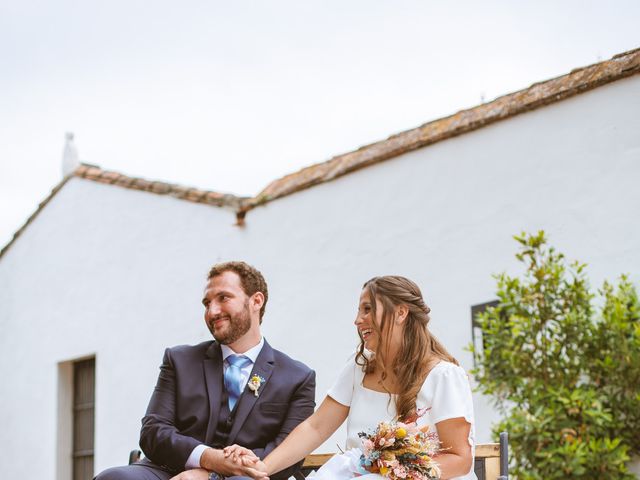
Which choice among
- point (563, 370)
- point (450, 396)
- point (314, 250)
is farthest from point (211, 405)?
point (314, 250)

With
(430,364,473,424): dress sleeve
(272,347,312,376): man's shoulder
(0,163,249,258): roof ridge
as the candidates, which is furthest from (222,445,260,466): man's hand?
(0,163,249,258): roof ridge

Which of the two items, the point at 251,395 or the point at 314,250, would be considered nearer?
the point at 251,395

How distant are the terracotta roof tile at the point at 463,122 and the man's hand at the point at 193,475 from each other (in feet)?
12.2

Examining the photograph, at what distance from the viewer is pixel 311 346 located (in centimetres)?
809

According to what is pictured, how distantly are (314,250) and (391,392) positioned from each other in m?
4.42

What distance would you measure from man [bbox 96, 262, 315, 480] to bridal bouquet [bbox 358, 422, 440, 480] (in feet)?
2.64

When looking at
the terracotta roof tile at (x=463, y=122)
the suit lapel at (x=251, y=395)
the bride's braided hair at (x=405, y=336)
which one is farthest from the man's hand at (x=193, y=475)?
the terracotta roof tile at (x=463, y=122)

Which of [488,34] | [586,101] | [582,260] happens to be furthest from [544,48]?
[582,260]

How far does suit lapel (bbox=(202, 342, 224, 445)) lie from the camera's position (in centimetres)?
422

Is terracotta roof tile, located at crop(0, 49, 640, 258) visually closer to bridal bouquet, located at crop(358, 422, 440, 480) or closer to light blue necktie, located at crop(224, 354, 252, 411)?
light blue necktie, located at crop(224, 354, 252, 411)

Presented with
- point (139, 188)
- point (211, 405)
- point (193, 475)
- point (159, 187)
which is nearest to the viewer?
point (193, 475)

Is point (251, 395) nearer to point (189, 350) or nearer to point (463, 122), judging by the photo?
point (189, 350)

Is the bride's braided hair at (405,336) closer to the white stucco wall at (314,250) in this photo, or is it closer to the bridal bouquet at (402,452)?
the bridal bouquet at (402,452)

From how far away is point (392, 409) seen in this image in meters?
3.80
